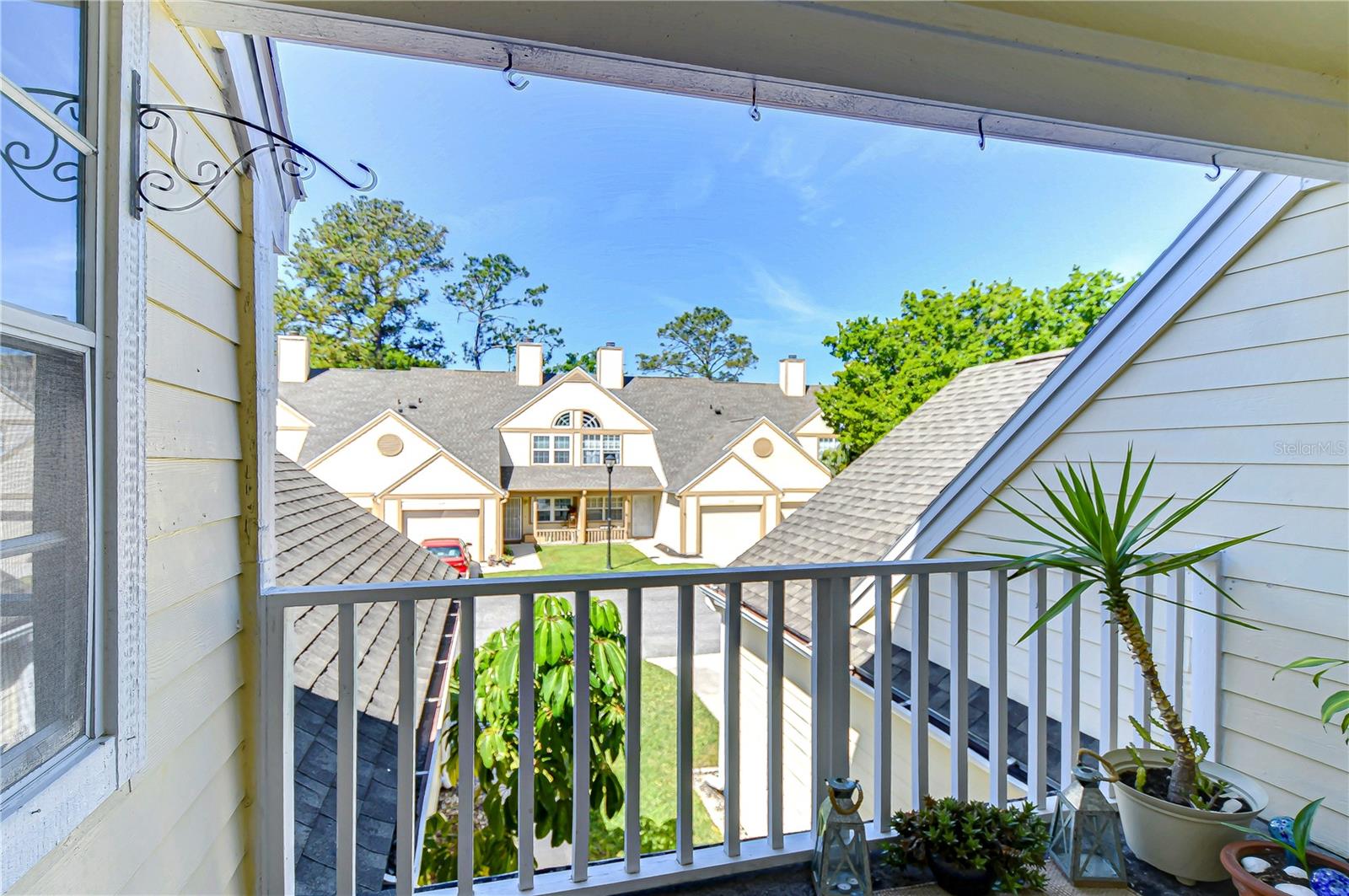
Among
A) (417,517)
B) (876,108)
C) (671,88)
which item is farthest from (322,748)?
(417,517)

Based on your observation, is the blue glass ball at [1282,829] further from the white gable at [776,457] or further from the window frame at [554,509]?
the window frame at [554,509]

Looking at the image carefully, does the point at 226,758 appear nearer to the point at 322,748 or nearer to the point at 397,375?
the point at 322,748

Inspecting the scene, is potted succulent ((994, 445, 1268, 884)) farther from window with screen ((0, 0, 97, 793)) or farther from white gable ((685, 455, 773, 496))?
white gable ((685, 455, 773, 496))

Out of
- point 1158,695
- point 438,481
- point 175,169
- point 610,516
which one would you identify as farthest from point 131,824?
point 438,481

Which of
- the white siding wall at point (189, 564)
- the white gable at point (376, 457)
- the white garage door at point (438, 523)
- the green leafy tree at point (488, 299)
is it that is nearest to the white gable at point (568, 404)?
the white gable at point (376, 457)

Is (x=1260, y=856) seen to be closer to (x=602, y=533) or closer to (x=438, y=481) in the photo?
(x=438, y=481)

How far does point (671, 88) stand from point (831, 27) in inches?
13.1

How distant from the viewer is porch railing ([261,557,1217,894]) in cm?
127

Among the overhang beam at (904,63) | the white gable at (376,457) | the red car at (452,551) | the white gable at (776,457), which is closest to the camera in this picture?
the overhang beam at (904,63)

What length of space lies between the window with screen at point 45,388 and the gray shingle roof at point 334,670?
0.76 meters

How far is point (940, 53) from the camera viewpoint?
1.23 metres

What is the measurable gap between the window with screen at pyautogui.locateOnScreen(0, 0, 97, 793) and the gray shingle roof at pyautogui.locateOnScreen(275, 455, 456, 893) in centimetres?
76

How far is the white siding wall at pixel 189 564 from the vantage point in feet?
2.78

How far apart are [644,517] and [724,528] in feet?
6.25
